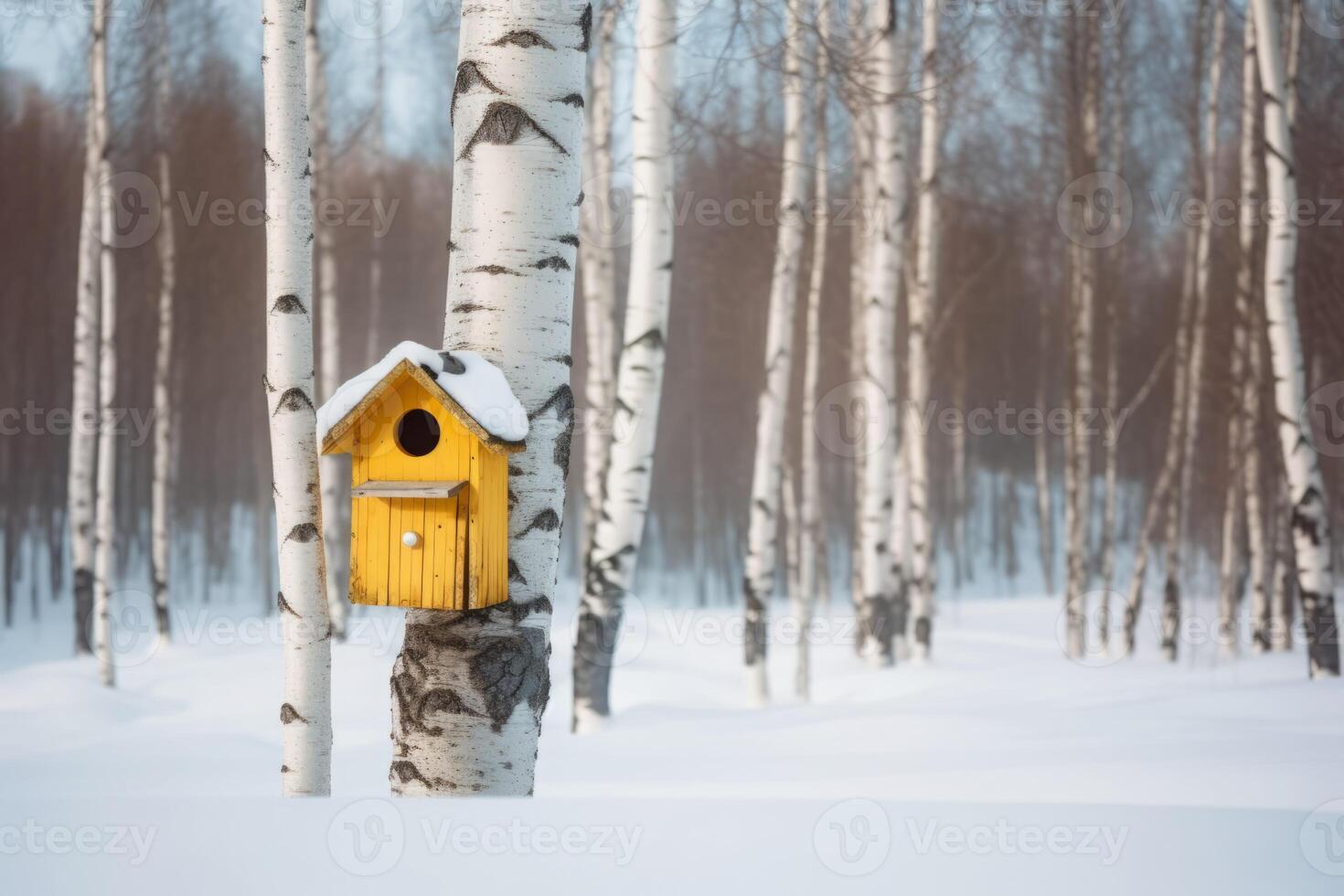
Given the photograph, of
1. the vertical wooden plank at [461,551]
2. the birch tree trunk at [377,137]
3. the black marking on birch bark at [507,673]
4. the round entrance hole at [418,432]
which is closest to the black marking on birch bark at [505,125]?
the round entrance hole at [418,432]

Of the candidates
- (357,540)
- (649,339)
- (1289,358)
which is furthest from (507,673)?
(1289,358)

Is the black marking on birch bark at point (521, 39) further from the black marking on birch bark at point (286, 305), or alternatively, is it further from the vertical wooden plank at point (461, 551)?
the black marking on birch bark at point (286, 305)

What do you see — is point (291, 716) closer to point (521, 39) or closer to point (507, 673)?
point (507, 673)

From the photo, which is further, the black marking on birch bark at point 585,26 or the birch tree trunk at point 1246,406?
the birch tree trunk at point 1246,406

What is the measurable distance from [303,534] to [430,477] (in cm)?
104

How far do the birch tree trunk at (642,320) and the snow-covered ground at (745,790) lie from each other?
3.29ft

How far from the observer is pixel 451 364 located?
7.86ft

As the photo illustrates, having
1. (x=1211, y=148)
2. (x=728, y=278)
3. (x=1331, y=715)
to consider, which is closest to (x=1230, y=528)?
(x=1211, y=148)

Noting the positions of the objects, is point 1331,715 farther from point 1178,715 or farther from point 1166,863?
point 1166,863

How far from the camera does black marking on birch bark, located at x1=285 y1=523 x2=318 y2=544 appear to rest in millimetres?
3350

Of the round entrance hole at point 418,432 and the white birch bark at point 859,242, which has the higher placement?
the white birch bark at point 859,242

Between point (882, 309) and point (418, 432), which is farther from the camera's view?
point (882, 309)

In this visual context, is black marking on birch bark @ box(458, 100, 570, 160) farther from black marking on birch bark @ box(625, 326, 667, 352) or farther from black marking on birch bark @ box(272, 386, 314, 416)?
black marking on birch bark @ box(625, 326, 667, 352)

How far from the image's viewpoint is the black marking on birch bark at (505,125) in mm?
2500
